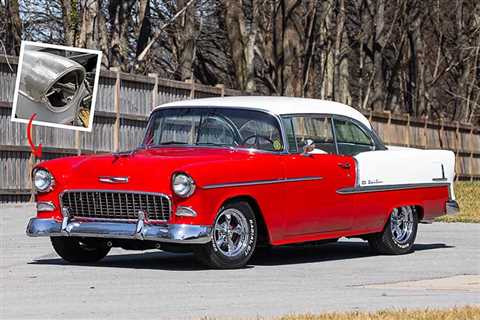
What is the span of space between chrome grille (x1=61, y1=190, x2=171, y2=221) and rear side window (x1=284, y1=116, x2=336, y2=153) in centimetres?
182

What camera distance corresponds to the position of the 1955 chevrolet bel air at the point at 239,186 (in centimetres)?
1187

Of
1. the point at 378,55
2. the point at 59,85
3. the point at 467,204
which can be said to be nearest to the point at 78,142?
the point at 59,85

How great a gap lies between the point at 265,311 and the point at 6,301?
1.92m

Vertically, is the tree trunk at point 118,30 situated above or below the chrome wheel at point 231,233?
above

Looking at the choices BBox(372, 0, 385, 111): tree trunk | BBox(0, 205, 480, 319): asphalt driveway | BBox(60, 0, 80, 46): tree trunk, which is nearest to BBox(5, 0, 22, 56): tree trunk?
BBox(60, 0, 80, 46): tree trunk

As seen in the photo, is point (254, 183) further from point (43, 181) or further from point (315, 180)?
point (43, 181)

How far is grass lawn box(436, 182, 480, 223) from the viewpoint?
20625 millimetres

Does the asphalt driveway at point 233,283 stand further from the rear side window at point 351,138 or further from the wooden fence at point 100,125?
the wooden fence at point 100,125

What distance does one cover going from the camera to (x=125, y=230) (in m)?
11.9

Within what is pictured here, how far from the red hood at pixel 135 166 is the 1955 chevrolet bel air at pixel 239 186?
12 mm

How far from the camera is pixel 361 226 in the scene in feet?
45.0

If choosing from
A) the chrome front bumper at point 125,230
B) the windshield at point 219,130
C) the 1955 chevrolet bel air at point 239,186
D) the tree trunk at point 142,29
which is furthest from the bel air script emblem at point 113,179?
the tree trunk at point 142,29

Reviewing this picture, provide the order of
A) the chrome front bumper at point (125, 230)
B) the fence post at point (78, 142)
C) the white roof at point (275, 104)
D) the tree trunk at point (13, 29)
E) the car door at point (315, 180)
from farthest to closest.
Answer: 1. the tree trunk at point (13, 29)
2. the fence post at point (78, 142)
3. the white roof at point (275, 104)
4. the car door at point (315, 180)
5. the chrome front bumper at point (125, 230)

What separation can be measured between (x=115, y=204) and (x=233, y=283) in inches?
60.5
